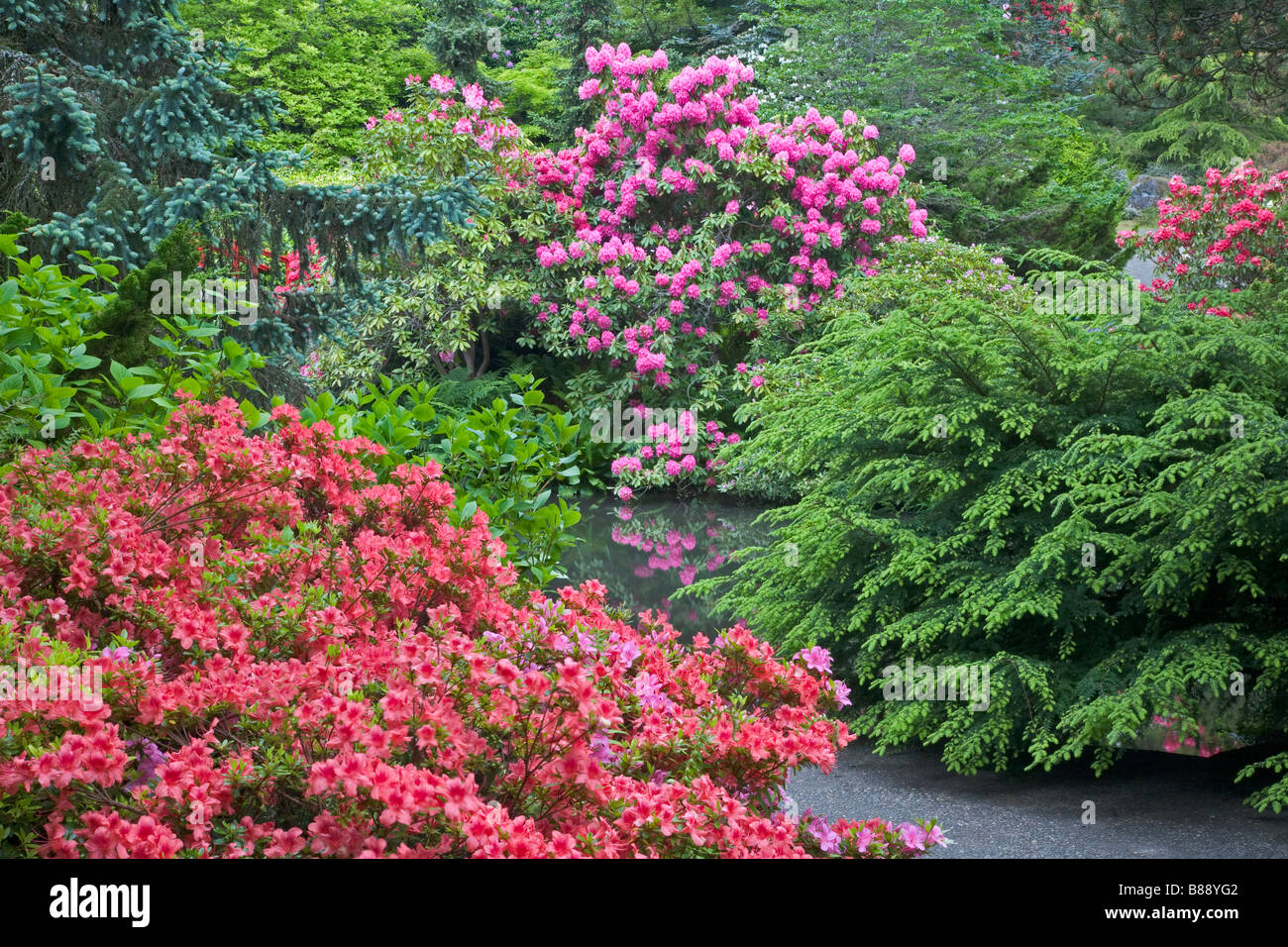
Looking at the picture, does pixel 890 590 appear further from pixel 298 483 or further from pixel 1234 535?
pixel 298 483

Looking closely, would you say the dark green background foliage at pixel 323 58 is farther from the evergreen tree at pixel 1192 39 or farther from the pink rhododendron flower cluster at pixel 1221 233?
the evergreen tree at pixel 1192 39

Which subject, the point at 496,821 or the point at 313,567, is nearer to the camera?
the point at 496,821

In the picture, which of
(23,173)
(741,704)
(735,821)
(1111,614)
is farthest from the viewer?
(23,173)

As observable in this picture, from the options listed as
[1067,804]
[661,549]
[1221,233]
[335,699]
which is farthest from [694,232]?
[335,699]

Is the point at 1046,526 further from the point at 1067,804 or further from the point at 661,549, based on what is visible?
the point at 661,549

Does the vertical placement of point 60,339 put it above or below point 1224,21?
below

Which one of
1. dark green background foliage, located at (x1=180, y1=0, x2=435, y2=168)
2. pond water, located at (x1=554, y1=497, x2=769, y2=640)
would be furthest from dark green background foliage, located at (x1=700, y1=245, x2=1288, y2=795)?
dark green background foliage, located at (x1=180, y1=0, x2=435, y2=168)

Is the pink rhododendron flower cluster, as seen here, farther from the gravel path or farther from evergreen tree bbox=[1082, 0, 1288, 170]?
the gravel path

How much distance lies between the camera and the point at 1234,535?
12.9 ft

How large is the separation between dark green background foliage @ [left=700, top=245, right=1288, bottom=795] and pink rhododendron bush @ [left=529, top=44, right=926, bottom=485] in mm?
6164

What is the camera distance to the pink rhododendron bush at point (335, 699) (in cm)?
159

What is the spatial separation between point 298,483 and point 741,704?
1276 millimetres

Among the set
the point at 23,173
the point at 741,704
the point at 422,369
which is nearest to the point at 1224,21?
the point at 741,704

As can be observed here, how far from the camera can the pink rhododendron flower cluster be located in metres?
10.6
